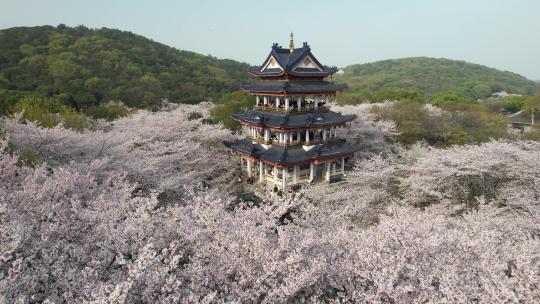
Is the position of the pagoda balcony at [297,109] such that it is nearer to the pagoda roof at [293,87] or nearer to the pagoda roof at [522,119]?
the pagoda roof at [293,87]

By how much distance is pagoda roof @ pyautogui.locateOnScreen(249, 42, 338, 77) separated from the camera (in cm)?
2509

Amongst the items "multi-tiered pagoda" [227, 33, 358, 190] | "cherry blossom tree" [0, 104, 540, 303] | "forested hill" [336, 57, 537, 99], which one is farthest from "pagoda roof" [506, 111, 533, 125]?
"cherry blossom tree" [0, 104, 540, 303]

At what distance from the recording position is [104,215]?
1089cm

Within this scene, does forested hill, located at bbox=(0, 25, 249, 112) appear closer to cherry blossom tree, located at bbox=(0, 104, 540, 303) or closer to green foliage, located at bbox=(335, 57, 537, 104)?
cherry blossom tree, located at bbox=(0, 104, 540, 303)

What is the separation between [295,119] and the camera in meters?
25.8

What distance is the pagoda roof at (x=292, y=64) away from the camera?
25094 millimetres

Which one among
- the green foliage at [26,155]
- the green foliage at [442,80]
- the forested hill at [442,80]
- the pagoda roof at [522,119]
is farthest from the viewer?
the forested hill at [442,80]

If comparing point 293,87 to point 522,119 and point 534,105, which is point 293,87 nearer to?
point 534,105

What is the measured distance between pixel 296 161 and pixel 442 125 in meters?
21.9

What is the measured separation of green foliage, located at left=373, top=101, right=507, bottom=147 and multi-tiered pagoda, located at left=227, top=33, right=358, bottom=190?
1251 centimetres

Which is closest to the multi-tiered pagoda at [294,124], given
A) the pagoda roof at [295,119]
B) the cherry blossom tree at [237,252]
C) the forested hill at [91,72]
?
the pagoda roof at [295,119]

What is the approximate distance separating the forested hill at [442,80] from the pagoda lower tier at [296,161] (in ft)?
230

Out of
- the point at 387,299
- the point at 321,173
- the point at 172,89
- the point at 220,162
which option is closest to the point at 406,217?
the point at 387,299

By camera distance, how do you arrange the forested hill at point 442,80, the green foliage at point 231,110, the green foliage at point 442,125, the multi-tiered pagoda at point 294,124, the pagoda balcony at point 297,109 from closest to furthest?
the multi-tiered pagoda at point 294,124, the pagoda balcony at point 297,109, the green foliage at point 442,125, the green foliage at point 231,110, the forested hill at point 442,80
